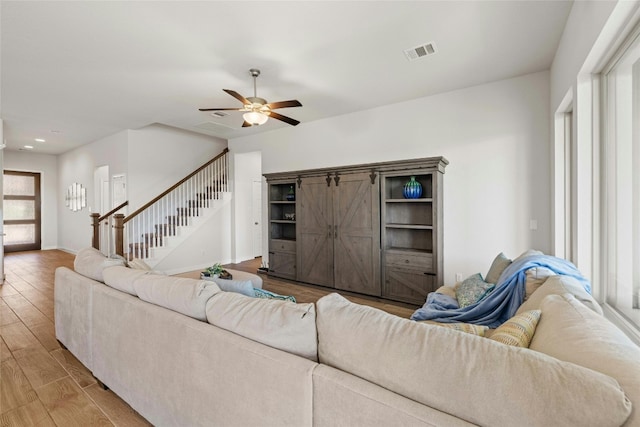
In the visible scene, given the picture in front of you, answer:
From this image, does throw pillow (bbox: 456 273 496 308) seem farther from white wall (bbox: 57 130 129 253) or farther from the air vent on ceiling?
white wall (bbox: 57 130 129 253)

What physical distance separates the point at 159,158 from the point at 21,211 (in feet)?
18.1

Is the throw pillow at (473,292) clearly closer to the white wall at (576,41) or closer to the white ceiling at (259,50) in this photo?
the white wall at (576,41)

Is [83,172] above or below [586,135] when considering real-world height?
above

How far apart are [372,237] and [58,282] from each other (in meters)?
3.44

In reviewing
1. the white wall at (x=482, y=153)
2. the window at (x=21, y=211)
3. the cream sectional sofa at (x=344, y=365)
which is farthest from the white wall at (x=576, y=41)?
the window at (x=21, y=211)

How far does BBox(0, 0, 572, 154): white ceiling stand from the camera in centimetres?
239

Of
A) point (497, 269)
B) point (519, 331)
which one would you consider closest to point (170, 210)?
point (497, 269)

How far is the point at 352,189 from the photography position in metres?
4.45

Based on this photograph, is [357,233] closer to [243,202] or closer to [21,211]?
[243,202]

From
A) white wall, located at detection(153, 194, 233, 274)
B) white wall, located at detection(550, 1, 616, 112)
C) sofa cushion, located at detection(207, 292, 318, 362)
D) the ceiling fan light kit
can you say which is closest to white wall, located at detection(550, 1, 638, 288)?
white wall, located at detection(550, 1, 616, 112)

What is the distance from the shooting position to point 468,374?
0.84 m

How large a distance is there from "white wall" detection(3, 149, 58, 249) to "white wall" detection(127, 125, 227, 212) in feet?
15.3

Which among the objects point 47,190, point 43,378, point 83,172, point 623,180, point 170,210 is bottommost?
point 43,378

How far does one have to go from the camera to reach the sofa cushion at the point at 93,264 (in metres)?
2.33
